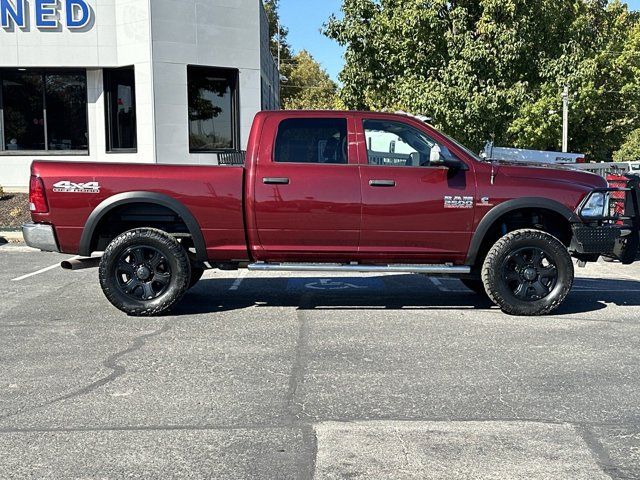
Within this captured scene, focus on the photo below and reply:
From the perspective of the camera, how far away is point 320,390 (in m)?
4.61

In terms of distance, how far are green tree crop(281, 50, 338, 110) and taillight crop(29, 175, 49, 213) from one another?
52.2m

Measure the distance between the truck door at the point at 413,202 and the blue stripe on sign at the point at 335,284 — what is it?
177 cm

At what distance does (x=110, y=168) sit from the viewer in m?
6.79

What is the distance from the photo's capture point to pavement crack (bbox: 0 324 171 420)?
4.44 metres

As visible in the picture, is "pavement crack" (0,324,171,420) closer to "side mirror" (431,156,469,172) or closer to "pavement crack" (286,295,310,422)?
"pavement crack" (286,295,310,422)

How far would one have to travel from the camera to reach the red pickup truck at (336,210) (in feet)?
22.2

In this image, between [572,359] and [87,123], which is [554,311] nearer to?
[572,359]

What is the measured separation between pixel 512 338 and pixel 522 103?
11.6 m

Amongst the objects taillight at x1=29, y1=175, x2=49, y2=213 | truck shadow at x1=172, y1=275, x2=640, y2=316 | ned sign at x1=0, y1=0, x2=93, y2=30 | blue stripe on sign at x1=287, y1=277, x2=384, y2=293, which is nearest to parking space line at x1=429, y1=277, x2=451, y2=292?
truck shadow at x1=172, y1=275, x2=640, y2=316

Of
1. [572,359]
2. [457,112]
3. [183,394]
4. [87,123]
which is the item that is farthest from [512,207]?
[87,123]

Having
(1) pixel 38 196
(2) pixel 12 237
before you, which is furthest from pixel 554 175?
(2) pixel 12 237

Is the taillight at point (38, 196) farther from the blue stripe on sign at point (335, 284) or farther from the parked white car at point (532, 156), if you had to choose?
the parked white car at point (532, 156)

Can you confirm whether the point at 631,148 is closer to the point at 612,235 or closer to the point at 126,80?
the point at 126,80

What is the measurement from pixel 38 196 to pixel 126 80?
11.7 metres
